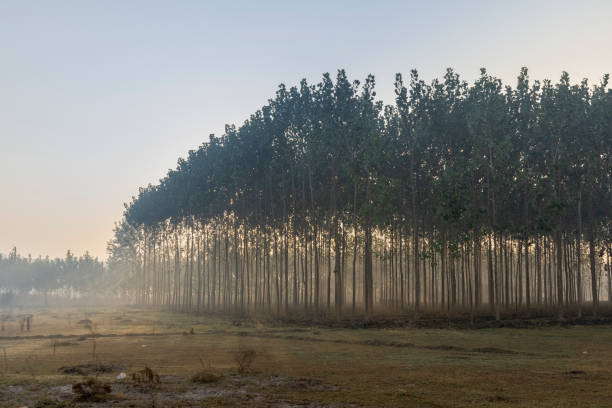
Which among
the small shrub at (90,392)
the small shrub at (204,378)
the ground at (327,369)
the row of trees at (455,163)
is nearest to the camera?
the ground at (327,369)

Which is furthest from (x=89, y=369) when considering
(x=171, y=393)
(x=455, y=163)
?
Answer: (x=455, y=163)

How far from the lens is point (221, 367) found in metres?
25.4

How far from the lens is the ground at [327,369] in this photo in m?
17.7

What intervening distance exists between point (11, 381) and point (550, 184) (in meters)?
53.6

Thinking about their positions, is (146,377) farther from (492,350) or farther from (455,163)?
(455,163)

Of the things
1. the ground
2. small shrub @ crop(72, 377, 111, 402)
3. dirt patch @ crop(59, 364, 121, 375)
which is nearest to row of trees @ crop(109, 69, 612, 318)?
the ground

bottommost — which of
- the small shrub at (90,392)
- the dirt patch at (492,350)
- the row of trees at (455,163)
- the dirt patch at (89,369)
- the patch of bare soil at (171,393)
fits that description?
the dirt patch at (492,350)

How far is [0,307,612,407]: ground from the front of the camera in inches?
695

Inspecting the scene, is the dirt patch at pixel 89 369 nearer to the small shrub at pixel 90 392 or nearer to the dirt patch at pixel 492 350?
the small shrub at pixel 90 392

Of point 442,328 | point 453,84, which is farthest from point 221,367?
point 453,84

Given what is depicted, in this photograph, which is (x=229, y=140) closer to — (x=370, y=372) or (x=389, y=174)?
(x=389, y=174)

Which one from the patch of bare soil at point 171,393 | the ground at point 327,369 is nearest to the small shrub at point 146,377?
the patch of bare soil at point 171,393

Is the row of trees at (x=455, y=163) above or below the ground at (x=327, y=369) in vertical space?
above

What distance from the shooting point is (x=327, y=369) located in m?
24.5
